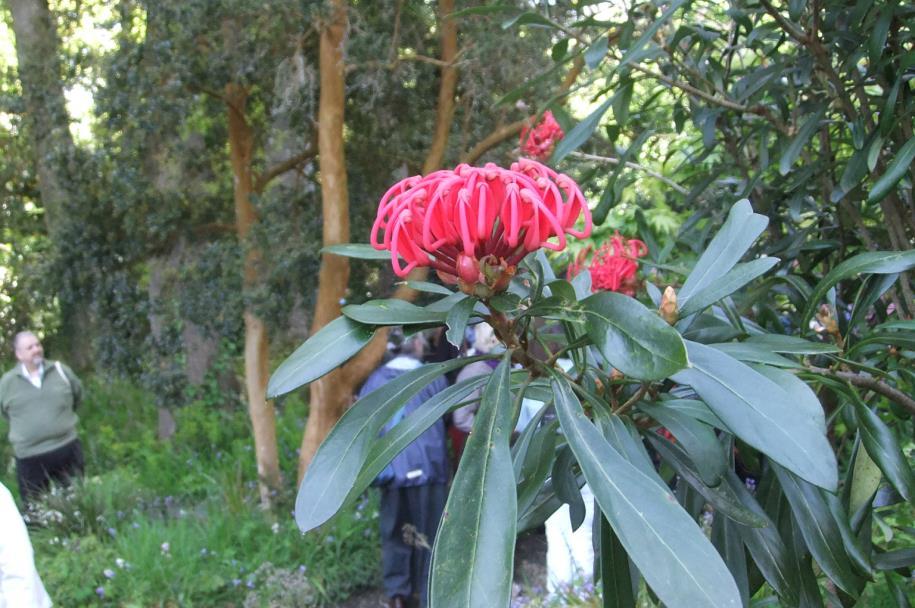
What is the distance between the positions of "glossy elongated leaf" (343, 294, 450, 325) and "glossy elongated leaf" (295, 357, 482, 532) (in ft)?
0.33

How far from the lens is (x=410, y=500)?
3.83m

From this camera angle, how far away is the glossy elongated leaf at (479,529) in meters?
0.69

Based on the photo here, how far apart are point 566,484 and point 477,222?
0.46 meters

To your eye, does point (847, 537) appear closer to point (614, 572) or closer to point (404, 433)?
point (614, 572)

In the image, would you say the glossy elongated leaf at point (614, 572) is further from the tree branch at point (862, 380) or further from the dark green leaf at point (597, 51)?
the dark green leaf at point (597, 51)

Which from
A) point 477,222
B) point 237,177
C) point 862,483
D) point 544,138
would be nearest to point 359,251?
point 477,222

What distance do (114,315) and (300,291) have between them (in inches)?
48.8

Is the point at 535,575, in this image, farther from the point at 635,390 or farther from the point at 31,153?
the point at 31,153

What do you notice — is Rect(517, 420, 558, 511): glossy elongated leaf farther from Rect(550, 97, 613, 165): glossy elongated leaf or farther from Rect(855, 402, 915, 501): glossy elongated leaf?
Rect(550, 97, 613, 165): glossy elongated leaf

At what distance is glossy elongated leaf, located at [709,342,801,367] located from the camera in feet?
2.91

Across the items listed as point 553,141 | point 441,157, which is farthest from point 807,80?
point 441,157

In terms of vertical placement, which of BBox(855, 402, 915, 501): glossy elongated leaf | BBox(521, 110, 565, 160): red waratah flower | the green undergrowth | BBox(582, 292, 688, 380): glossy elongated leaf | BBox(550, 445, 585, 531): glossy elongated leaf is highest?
BBox(521, 110, 565, 160): red waratah flower

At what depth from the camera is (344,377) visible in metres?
4.54

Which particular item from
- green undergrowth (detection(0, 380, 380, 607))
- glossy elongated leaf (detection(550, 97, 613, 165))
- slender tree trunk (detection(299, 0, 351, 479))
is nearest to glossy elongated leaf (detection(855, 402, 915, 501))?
glossy elongated leaf (detection(550, 97, 613, 165))
